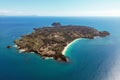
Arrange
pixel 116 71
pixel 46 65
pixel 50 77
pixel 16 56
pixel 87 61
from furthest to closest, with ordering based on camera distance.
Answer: pixel 16 56, pixel 87 61, pixel 46 65, pixel 116 71, pixel 50 77

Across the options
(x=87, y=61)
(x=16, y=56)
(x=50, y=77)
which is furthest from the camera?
(x=16, y=56)

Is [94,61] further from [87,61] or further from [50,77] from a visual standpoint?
[50,77]

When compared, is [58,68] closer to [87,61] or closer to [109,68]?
[87,61]

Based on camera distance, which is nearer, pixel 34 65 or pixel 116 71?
pixel 116 71

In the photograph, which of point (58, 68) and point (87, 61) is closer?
point (58, 68)

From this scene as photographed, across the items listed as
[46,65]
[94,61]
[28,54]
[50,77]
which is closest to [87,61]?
[94,61]

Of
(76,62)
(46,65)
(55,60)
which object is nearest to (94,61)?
(76,62)

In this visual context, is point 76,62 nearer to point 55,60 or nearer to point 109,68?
point 55,60

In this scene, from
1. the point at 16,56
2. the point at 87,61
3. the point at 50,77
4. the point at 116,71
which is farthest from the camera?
the point at 16,56

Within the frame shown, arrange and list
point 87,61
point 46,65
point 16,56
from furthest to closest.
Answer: point 16,56
point 87,61
point 46,65
